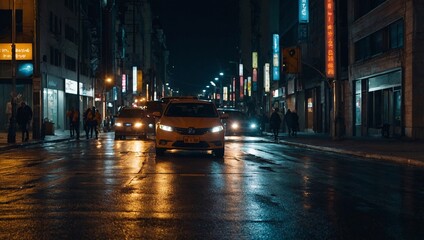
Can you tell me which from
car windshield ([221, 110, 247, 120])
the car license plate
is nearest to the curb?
the car license plate

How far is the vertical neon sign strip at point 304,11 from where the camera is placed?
155ft

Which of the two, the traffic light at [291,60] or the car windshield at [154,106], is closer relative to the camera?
the traffic light at [291,60]

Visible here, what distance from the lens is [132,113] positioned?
115ft

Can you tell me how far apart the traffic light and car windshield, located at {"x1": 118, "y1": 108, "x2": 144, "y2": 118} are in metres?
8.66

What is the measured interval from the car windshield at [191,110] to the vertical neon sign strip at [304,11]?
2874 cm

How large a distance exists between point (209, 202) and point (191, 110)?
10.9m

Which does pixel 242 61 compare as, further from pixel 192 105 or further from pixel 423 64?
pixel 192 105

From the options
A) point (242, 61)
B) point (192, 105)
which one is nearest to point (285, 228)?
point (192, 105)

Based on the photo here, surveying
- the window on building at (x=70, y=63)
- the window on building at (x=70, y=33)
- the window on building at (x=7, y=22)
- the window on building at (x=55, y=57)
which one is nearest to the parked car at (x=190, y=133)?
the window on building at (x=7, y=22)

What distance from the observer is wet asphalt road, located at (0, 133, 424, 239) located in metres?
7.37

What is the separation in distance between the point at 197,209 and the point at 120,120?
26.2 metres

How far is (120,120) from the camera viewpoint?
34.7 metres

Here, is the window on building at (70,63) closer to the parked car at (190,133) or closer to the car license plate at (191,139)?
the parked car at (190,133)

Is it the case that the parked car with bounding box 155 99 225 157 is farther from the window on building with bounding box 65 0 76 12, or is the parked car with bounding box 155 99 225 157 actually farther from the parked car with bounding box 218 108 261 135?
the window on building with bounding box 65 0 76 12
